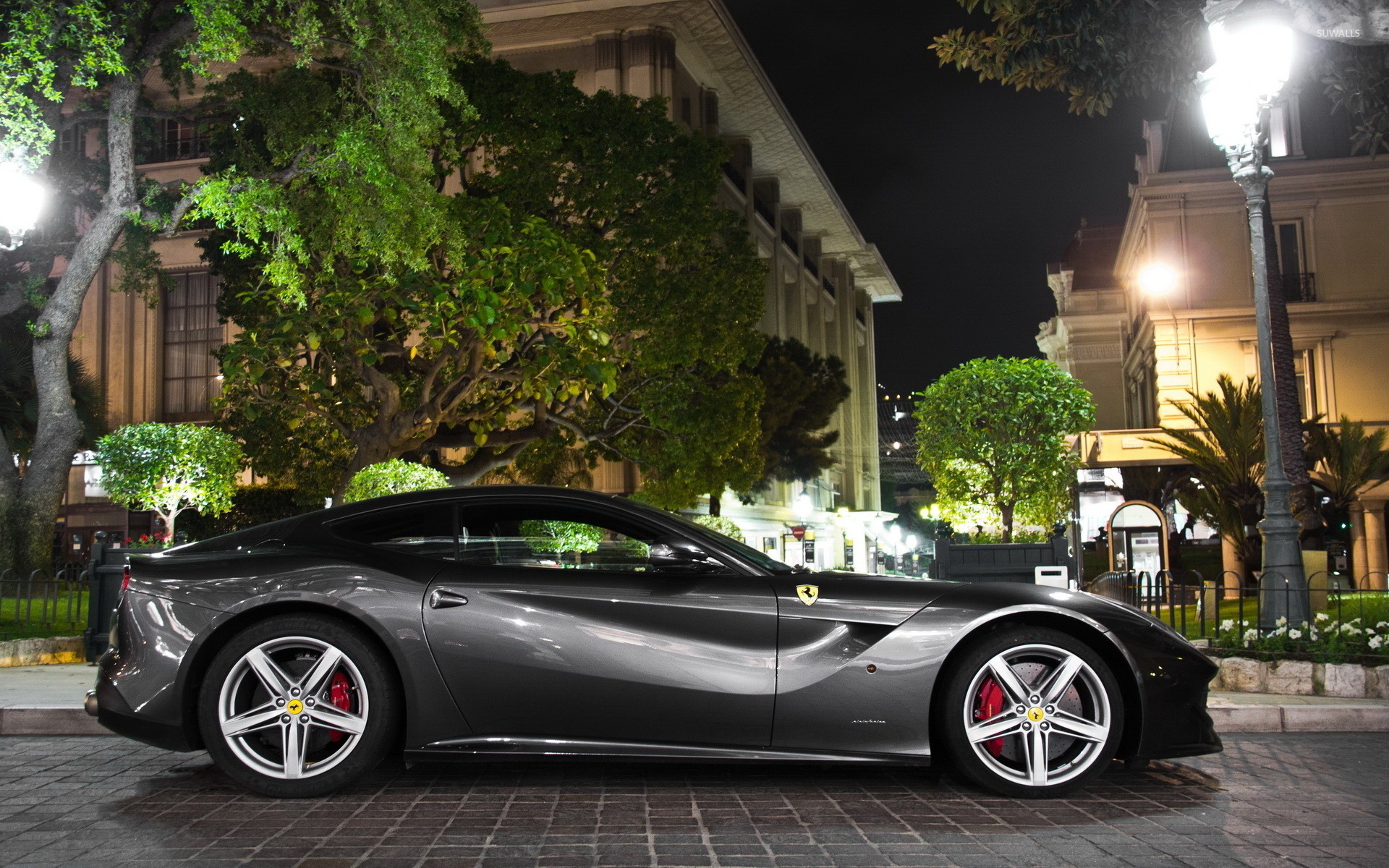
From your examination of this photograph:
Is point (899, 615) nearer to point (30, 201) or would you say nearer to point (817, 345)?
point (30, 201)

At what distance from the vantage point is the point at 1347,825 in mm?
4371

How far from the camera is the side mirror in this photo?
4.93 metres

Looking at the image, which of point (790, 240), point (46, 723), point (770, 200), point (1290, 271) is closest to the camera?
point (46, 723)

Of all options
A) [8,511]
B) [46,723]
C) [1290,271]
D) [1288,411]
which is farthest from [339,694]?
[1290,271]

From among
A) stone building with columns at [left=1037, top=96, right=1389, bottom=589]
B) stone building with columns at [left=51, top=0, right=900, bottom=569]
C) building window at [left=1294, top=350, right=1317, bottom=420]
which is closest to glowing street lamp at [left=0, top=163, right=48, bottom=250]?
stone building with columns at [left=51, top=0, right=900, bottom=569]

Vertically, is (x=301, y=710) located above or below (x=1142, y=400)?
below

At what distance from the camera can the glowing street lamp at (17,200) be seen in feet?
48.9

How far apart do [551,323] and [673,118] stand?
2065cm

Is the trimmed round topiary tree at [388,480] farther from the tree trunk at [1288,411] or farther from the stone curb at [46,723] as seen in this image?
the tree trunk at [1288,411]

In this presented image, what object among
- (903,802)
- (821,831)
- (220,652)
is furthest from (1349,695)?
(220,652)

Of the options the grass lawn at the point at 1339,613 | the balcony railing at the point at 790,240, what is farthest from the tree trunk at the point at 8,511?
the balcony railing at the point at 790,240

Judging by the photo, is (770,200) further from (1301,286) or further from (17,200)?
(17,200)

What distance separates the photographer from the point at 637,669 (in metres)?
4.79

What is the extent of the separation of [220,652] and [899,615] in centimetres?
286
